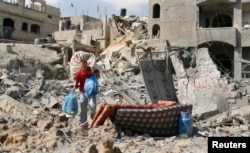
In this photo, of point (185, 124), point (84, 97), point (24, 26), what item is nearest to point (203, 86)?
point (185, 124)

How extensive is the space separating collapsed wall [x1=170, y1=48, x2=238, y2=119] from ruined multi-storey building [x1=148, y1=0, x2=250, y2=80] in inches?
315

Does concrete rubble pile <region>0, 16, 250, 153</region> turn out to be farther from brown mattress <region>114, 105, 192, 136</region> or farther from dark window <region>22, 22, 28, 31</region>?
dark window <region>22, 22, 28, 31</region>

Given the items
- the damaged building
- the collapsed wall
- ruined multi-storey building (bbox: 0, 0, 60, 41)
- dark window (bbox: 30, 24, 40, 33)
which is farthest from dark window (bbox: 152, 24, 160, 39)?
dark window (bbox: 30, 24, 40, 33)

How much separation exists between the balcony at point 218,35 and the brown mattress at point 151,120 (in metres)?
17.2

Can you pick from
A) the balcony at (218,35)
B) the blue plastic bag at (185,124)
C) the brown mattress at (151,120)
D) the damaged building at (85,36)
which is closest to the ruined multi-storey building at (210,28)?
the balcony at (218,35)

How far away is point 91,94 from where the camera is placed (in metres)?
8.13

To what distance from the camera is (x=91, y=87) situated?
26.5 ft

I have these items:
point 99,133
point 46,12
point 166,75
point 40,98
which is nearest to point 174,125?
point 99,133

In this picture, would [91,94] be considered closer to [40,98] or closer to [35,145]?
[35,145]

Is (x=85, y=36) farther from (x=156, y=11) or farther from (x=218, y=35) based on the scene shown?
(x=218, y=35)

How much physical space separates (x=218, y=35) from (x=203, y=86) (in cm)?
1009

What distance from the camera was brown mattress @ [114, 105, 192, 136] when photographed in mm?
7707

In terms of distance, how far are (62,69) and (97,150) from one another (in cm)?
2250

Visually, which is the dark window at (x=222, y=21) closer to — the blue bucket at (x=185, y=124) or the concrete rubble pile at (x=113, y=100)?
the concrete rubble pile at (x=113, y=100)
